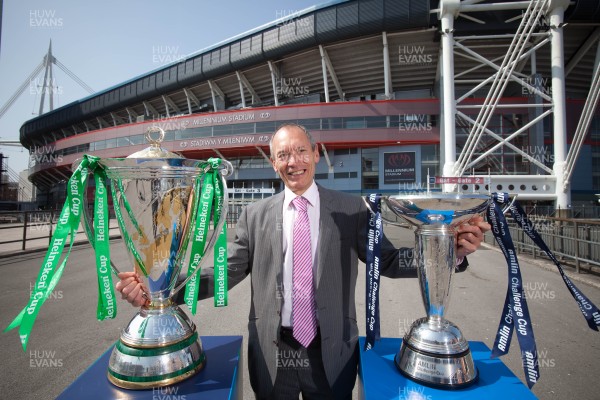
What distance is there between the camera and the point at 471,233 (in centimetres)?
110

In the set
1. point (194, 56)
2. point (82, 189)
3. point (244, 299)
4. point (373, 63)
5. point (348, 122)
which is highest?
point (194, 56)

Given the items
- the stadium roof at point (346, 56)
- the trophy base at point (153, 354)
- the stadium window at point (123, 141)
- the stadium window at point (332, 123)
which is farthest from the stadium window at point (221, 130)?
the trophy base at point (153, 354)

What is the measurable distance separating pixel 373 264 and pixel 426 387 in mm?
434

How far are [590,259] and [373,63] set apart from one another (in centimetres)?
1767

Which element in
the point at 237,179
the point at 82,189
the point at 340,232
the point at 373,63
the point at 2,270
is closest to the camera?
the point at 82,189

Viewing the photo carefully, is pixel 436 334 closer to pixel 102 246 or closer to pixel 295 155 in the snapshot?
pixel 295 155

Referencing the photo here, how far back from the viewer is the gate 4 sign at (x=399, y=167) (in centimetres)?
2095

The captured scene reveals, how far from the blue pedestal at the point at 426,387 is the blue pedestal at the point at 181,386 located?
48cm

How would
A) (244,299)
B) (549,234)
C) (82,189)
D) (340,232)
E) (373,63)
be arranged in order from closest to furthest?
1. (82,189)
2. (340,232)
3. (244,299)
4. (549,234)
5. (373,63)

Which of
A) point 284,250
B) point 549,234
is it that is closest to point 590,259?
point 549,234

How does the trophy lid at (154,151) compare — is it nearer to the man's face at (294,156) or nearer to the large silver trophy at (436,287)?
the man's face at (294,156)

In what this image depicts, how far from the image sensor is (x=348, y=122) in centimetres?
1992

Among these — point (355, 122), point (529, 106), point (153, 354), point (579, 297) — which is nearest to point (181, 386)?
point (153, 354)

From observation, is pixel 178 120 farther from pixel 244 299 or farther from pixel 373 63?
pixel 244 299
